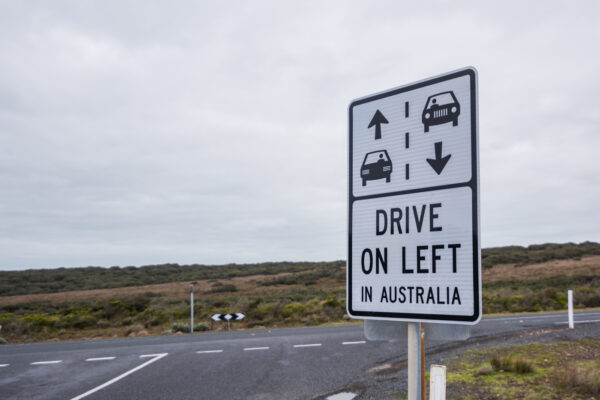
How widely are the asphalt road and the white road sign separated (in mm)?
5513

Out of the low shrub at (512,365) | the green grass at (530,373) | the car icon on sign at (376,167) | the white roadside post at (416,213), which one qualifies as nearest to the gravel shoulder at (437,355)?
the green grass at (530,373)

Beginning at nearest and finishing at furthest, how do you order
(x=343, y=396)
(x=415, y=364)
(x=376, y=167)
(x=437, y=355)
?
(x=415, y=364) → (x=376, y=167) → (x=343, y=396) → (x=437, y=355)

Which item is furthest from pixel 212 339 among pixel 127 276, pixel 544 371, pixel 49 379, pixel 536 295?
pixel 127 276

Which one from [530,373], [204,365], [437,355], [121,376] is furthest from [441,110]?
[204,365]

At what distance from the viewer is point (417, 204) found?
203 cm

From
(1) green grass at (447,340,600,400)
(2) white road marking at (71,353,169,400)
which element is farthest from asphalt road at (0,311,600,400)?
(1) green grass at (447,340,600,400)

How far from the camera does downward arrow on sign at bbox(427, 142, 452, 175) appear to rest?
6.54 ft

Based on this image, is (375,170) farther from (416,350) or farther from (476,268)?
(416,350)

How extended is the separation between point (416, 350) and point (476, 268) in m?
0.43

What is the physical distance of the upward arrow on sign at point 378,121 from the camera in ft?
7.45

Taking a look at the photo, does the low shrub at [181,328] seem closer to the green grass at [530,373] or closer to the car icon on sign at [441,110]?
the green grass at [530,373]

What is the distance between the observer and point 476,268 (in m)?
1.83

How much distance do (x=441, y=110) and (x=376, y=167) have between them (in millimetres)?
397

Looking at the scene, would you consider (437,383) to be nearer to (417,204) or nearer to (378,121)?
(417,204)
